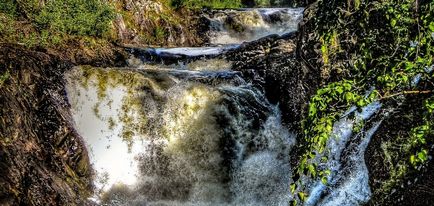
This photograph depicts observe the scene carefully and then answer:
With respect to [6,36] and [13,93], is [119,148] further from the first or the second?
[6,36]

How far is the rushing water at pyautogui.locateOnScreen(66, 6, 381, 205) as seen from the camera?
6.55 metres

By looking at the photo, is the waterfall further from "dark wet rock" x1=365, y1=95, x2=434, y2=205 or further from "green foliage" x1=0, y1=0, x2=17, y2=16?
"dark wet rock" x1=365, y1=95, x2=434, y2=205

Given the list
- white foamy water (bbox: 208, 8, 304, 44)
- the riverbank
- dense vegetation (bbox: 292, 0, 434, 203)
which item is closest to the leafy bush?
the riverbank

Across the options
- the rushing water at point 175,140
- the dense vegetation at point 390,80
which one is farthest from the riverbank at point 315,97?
the rushing water at point 175,140

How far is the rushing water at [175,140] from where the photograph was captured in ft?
21.5

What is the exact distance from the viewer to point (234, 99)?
7496 mm

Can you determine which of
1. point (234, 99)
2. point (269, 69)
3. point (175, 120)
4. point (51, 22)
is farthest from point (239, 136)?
point (51, 22)

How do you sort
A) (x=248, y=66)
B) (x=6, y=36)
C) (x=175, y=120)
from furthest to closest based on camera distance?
(x=248, y=66), (x=175, y=120), (x=6, y=36)

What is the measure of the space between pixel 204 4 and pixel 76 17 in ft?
26.8

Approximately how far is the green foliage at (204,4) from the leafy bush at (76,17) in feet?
15.4

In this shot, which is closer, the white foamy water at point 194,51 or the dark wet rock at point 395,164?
the dark wet rock at point 395,164

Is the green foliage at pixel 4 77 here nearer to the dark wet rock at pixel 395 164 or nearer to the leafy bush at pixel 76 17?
the leafy bush at pixel 76 17

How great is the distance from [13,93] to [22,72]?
22.2 inches

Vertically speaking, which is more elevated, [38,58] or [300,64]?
[38,58]
